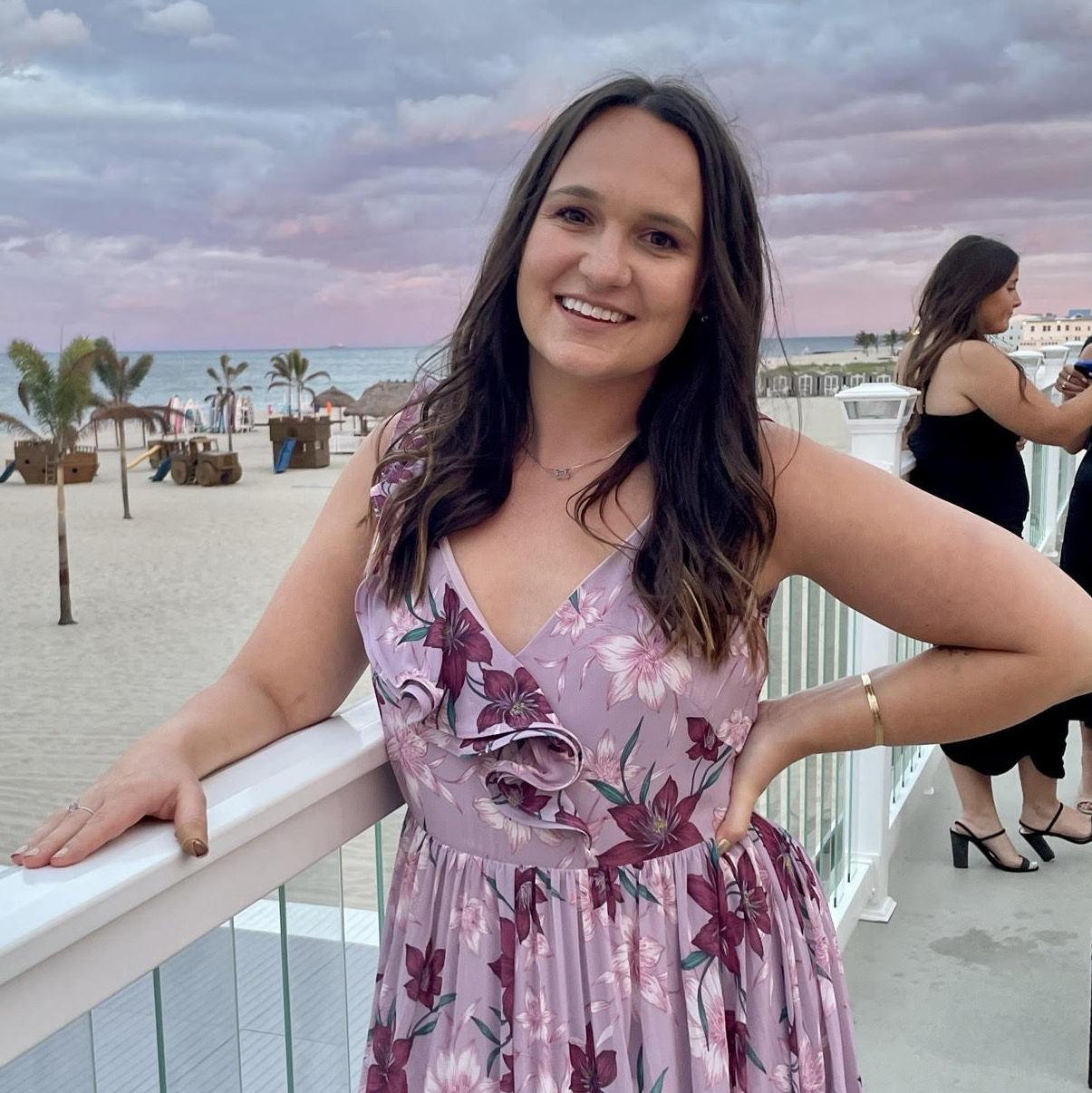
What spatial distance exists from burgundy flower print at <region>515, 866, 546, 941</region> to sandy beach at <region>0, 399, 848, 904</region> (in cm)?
1582

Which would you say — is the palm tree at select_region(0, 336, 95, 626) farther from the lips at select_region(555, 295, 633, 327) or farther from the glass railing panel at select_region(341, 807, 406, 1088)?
the lips at select_region(555, 295, 633, 327)

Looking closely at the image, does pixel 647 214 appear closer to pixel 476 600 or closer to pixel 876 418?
pixel 476 600

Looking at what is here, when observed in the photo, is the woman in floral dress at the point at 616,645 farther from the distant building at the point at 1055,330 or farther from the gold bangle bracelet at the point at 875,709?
the distant building at the point at 1055,330

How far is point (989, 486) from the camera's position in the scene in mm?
3170

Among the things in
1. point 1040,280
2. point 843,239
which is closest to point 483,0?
point 843,239

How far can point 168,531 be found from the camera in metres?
36.4

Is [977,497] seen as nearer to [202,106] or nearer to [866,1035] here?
[866,1035]

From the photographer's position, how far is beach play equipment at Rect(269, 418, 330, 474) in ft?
142

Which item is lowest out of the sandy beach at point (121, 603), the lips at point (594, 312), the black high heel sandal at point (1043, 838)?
the sandy beach at point (121, 603)

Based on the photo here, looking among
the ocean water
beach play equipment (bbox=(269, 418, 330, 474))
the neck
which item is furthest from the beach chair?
the neck

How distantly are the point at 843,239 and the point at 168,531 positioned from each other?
43.3 metres

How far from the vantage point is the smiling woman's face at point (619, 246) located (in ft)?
3.91

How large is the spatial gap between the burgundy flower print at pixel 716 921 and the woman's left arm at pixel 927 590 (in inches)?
1.9

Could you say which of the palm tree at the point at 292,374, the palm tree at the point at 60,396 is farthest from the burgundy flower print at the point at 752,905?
the palm tree at the point at 292,374
